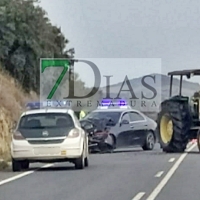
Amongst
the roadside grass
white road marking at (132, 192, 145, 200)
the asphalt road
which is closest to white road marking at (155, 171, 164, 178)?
the asphalt road

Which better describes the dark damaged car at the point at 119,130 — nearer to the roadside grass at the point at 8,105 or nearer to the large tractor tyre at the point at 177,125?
the large tractor tyre at the point at 177,125

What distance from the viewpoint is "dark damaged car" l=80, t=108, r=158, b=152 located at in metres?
31.3

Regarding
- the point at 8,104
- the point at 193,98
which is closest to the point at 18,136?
the point at 193,98

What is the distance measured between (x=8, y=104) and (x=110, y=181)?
62.8 feet

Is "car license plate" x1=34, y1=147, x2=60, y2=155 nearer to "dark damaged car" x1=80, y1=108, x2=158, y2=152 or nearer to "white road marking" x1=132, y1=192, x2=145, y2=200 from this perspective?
"white road marking" x1=132, y1=192, x2=145, y2=200

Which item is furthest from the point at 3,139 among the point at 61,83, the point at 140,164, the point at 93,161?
the point at 61,83

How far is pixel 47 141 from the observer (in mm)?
21781

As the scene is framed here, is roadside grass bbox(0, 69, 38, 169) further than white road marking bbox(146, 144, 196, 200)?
Yes

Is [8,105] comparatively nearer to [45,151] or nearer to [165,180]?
Result: [45,151]

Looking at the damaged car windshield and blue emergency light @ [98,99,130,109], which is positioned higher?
blue emergency light @ [98,99,130,109]

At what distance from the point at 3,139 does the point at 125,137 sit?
4.59m

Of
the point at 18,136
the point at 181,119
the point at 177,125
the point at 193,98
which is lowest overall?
the point at 177,125

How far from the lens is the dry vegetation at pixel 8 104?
32.0 metres

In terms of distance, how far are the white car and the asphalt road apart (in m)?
0.38
